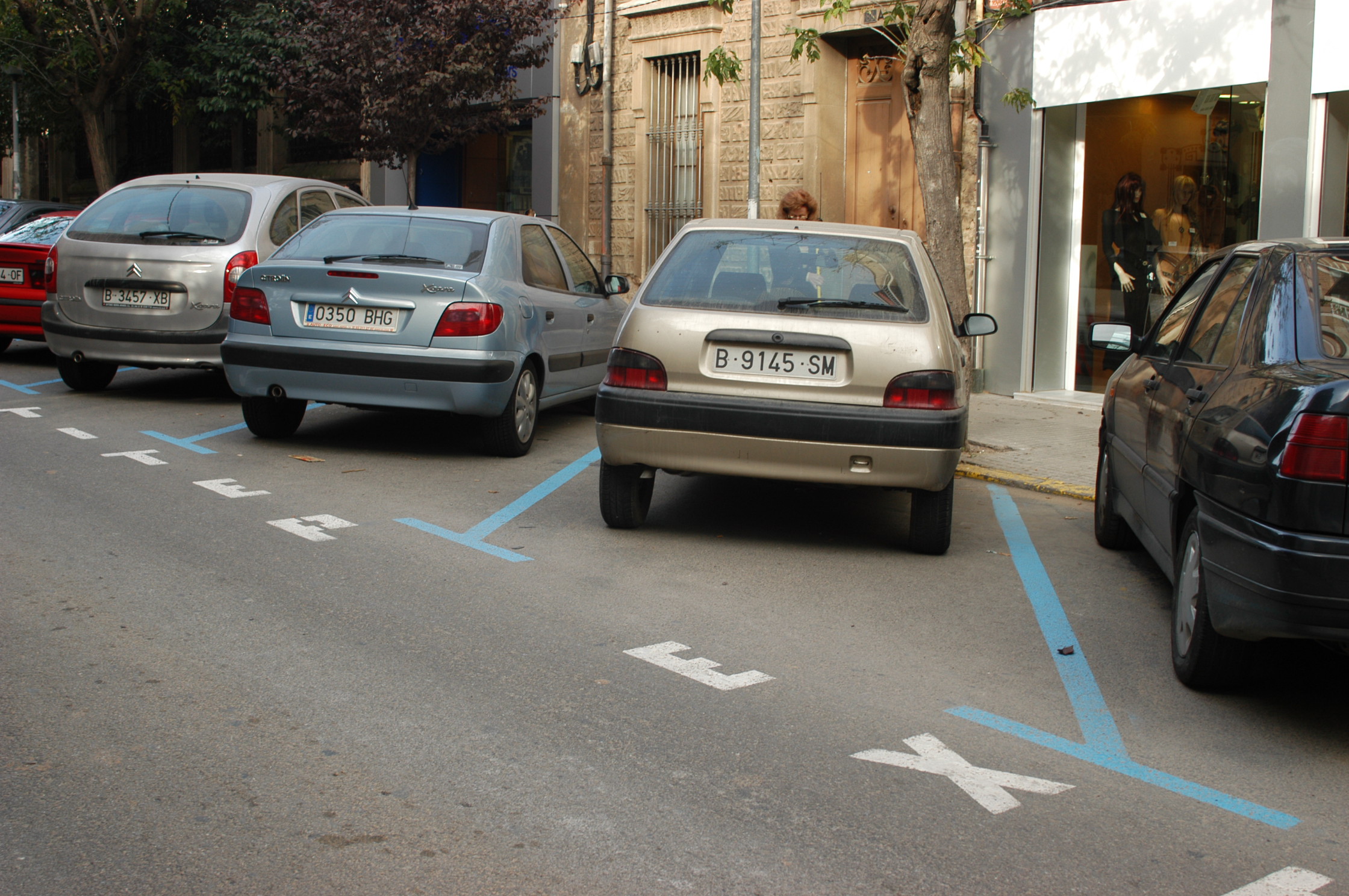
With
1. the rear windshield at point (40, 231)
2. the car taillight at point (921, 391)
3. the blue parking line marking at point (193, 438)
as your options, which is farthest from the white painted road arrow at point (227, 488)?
the rear windshield at point (40, 231)

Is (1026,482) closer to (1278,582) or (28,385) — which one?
(1278,582)

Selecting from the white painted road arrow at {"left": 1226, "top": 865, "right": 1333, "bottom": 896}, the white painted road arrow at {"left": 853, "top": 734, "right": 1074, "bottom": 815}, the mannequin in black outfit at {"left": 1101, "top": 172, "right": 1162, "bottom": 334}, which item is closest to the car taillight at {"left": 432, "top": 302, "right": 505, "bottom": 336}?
the white painted road arrow at {"left": 853, "top": 734, "right": 1074, "bottom": 815}

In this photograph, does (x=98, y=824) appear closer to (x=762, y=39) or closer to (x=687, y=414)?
(x=687, y=414)

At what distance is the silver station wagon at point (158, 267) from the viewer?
9.79 metres

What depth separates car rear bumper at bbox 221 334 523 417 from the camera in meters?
7.97

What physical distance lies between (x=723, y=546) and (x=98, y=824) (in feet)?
12.1

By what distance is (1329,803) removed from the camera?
3562mm

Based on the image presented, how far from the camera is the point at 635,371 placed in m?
6.17

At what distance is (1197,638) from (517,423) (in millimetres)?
5096

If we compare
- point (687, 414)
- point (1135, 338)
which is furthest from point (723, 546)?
point (1135, 338)

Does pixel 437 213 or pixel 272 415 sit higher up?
pixel 437 213

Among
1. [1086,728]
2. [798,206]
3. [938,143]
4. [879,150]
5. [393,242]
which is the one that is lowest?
[1086,728]

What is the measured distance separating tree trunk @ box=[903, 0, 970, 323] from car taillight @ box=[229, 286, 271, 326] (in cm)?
472

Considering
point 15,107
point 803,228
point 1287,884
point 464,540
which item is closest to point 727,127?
point 803,228
